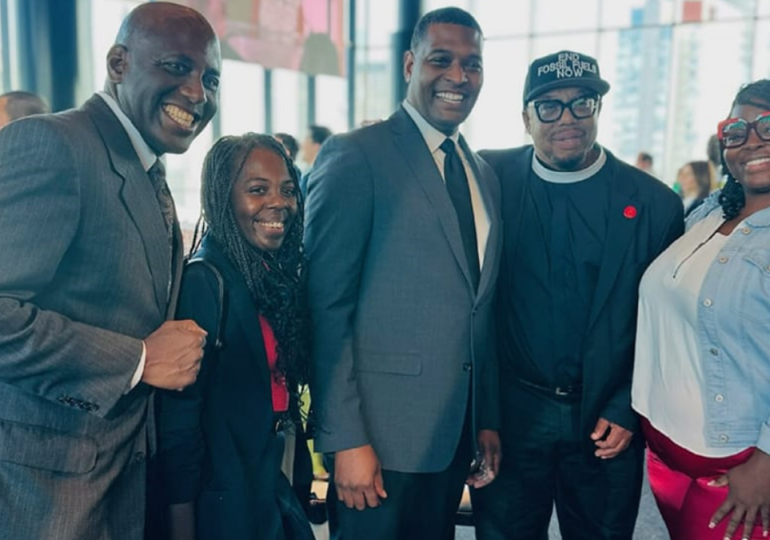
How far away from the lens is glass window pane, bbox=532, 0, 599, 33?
1068 cm

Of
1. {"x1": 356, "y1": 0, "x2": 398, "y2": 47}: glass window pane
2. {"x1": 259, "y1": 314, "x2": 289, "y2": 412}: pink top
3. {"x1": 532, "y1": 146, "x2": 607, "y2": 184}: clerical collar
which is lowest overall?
{"x1": 259, "y1": 314, "x2": 289, "y2": 412}: pink top

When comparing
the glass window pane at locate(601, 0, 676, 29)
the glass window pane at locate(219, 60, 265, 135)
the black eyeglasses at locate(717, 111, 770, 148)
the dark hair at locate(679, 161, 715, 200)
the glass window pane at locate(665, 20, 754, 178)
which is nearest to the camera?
the black eyeglasses at locate(717, 111, 770, 148)

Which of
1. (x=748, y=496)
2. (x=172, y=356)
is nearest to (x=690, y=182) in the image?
(x=748, y=496)

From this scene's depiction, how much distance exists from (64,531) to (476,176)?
1424 millimetres

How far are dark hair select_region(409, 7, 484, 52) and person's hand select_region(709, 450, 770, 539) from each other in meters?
1.40

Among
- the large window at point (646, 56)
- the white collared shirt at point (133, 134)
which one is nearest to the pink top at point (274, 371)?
the white collared shirt at point (133, 134)

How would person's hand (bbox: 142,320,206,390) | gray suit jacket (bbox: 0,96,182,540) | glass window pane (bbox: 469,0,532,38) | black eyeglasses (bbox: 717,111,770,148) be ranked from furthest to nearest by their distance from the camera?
glass window pane (bbox: 469,0,532,38), black eyeglasses (bbox: 717,111,770,148), person's hand (bbox: 142,320,206,390), gray suit jacket (bbox: 0,96,182,540)

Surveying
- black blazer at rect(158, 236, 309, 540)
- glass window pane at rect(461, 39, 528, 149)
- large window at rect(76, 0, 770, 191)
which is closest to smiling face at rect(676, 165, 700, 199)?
glass window pane at rect(461, 39, 528, 149)

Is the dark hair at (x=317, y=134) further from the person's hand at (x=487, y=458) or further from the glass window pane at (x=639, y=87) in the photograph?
the glass window pane at (x=639, y=87)

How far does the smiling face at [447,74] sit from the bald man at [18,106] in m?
2.26

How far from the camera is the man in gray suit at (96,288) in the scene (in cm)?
123

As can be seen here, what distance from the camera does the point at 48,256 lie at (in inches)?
48.6

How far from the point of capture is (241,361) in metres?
1.61

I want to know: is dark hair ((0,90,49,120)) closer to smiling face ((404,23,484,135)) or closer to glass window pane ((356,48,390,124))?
smiling face ((404,23,484,135))
